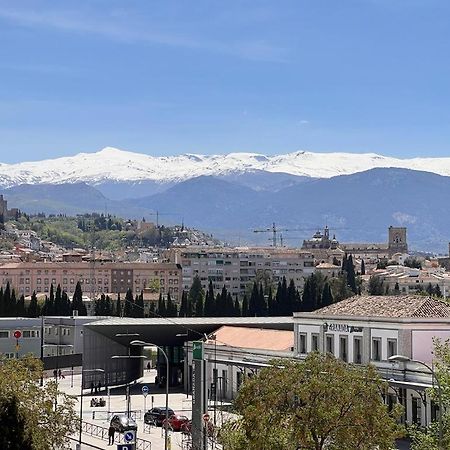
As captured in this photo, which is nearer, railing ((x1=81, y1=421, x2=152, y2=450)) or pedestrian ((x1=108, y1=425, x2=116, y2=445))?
railing ((x1=81, y1=421, x2=152, y2=450))

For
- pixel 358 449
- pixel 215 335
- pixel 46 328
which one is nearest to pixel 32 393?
pixel 358 449

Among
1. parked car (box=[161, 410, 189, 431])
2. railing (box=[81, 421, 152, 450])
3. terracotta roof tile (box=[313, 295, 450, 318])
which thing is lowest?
railing (box=[81, 421, 152, 450])

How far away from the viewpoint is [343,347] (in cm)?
8125

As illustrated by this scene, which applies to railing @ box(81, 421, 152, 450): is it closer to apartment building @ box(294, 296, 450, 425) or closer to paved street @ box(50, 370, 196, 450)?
paved street @ box(50, 370, 196, 450)

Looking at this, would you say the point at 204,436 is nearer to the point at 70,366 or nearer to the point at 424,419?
the point at 424,419

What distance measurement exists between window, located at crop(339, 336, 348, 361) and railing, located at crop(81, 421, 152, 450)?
15171 millimetres

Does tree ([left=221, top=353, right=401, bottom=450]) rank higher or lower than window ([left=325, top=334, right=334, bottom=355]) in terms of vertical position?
lower

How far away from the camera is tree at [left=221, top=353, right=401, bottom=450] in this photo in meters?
46.4

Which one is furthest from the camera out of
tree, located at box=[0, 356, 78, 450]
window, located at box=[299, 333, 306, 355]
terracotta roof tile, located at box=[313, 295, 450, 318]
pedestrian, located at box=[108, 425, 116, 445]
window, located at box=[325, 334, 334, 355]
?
window, located at box=[299, 333, 306, 355]

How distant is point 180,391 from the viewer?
360 feet

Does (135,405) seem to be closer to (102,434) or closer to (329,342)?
(102,434)

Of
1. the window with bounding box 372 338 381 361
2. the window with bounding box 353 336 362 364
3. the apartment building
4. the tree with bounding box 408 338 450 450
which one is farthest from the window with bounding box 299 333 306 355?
the tree with bounding box 408 338 450 450

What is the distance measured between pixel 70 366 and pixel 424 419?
220 feet

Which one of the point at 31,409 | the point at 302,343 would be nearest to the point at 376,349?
the point at 302,343
